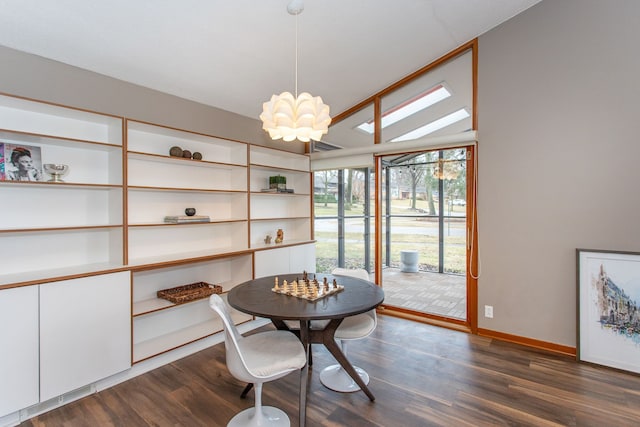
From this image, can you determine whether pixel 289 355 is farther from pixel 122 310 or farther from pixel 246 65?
pixel 246 65

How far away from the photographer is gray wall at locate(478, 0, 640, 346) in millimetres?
2727

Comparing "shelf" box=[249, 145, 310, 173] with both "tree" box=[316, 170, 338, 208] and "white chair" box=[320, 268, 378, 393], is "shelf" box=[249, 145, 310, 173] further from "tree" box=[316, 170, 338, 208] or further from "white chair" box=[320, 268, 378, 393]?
"white chair" box=[320, 268, 378, 393]

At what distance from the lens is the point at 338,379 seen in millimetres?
2502

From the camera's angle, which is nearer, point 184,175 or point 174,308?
point 174,308

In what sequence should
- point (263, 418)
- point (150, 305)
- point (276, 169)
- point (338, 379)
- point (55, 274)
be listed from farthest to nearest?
point (276, 169) < point (150, 305) < point (338, 379) < point (55, 274) < point (263, 418)

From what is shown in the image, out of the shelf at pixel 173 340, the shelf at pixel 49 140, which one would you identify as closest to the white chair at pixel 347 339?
the shelf at pixel 173 340

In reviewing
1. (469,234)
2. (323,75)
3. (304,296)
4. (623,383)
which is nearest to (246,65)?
(323,75)

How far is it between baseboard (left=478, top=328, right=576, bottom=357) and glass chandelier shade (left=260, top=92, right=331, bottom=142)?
2.78m

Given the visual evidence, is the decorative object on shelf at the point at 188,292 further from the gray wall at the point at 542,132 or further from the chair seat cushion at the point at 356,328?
the gray wall at the point at 542,132

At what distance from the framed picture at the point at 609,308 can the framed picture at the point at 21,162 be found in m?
4.55

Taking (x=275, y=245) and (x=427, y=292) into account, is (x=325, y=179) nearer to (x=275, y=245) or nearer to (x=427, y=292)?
(x=275, y=245)

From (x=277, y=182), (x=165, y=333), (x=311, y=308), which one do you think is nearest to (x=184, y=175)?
(x=277, y=182)

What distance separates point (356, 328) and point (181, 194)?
2.27m

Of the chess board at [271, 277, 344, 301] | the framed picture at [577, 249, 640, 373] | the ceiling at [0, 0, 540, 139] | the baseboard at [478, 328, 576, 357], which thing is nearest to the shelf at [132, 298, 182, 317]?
the chess board at [271, 277, 344, 301]
